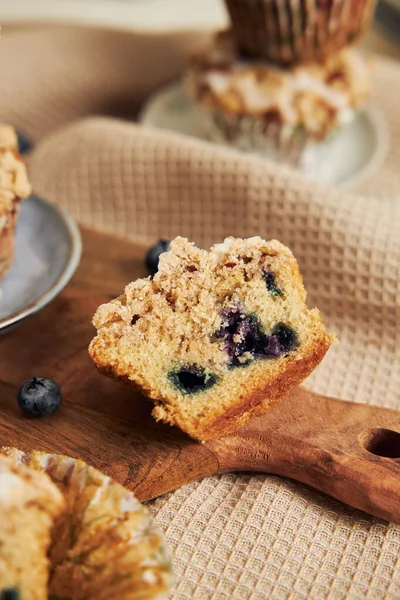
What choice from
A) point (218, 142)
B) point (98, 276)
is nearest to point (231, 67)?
point (218, 142)

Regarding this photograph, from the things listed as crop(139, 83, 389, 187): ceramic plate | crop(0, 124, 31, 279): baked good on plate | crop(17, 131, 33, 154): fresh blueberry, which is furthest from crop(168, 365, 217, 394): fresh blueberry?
crop(17, 131, 33, 154): fresh blueberry

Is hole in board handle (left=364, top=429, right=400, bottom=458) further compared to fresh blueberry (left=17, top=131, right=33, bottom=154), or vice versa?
fresh blueberry (left=17, top=131, right=33, bottom=154)

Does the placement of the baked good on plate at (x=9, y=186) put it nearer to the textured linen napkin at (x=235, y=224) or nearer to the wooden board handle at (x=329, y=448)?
the textured linen napkin at (x=235, y=224)

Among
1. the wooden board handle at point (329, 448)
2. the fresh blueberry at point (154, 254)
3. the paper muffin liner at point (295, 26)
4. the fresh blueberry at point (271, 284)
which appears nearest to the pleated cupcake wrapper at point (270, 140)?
the paper muffin liner at point (295, 26)

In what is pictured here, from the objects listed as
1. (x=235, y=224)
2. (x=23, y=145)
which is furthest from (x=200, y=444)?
(x=23, y=145)

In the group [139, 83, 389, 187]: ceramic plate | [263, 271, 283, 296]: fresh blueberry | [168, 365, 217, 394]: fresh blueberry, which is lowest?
[139, 83, 389, 187]: ceramic plate

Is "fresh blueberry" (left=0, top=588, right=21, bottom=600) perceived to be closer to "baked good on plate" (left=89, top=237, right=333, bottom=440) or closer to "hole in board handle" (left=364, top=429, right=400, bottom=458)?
"baked good on plate" (left=89, top=237, right=333, bottom=440)

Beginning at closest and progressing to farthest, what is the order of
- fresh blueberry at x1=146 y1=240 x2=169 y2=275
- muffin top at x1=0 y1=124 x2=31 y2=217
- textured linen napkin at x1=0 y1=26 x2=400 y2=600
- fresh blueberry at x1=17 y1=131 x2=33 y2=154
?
textured linen napkin at x1=0 y1=26 x2=400 y2=600 < muffin top at x1=0 y1=124 x2=31 y2=217 < fresh blueberry at x1=146 y1=240 x2=169 y2=275 < fresh blueberry at x1=17 y1=131 x2=33 y2=154
